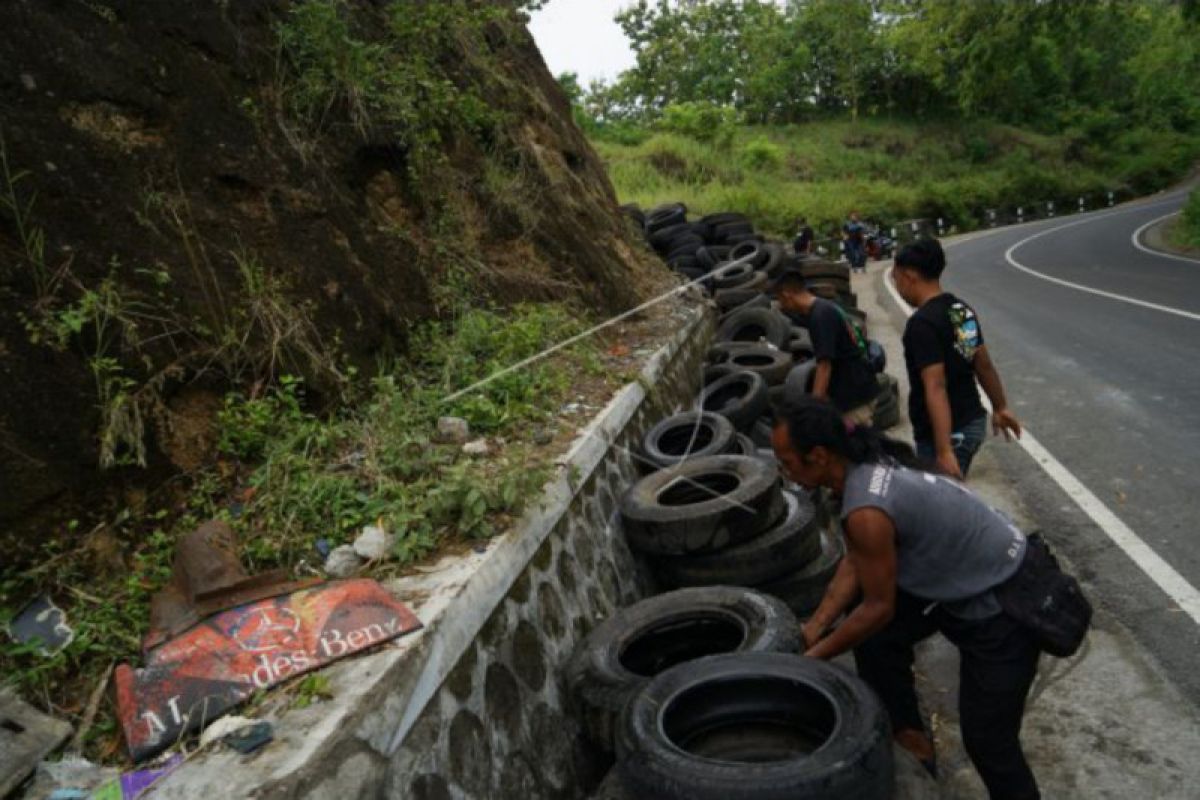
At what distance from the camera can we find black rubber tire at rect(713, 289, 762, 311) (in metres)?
11.9

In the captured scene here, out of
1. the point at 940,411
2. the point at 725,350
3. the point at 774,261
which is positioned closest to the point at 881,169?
the point at 774,261

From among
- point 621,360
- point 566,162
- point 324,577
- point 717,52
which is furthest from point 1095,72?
point 324,577

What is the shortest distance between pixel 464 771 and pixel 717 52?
59390 millimetres

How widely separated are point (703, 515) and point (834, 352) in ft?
6.14

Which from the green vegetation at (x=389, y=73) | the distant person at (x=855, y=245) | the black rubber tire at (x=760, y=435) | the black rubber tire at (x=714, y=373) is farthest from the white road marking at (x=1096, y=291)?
the green vegetation at (x=389, y=73)

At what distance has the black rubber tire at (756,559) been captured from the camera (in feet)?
14.5

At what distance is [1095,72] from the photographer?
192 ft

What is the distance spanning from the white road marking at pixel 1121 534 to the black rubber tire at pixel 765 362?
230 cm

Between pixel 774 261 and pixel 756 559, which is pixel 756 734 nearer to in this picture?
pixel 756 559

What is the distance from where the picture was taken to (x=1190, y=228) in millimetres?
21375

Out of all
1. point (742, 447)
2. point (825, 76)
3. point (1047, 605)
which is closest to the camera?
point (1047, 605)

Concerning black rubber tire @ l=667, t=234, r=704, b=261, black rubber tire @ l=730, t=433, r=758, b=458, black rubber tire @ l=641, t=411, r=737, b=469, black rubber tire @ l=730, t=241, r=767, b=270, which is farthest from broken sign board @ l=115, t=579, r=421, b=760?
black rubber tire @ l=667, t=234, r=704, b=261

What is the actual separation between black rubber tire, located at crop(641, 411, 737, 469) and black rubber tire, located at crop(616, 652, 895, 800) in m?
2.74

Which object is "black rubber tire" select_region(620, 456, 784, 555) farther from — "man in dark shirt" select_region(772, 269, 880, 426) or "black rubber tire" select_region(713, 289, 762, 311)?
"black rubber tire" select_region(713, 289, 762, 311)
